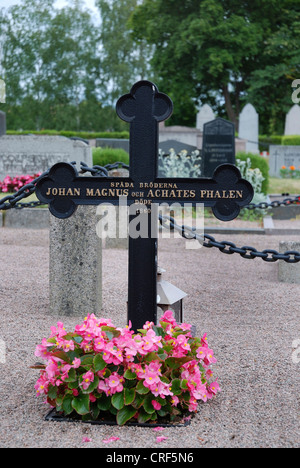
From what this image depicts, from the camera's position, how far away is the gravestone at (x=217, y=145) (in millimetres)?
13859

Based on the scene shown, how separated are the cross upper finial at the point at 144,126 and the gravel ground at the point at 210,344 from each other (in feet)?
4.08

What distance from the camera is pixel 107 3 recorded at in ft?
129

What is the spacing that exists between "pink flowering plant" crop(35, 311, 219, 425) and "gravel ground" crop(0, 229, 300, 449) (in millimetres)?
103

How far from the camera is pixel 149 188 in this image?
10.7 feet

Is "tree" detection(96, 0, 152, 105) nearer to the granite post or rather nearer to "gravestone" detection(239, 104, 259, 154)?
"gravestone" detection(239, 104, 259, 154)

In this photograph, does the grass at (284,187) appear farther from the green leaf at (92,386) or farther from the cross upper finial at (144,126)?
the green leaf at (92,386)

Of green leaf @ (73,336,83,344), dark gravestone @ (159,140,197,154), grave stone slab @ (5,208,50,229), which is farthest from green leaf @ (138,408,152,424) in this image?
dark gravestone @ (159,140,197,154)

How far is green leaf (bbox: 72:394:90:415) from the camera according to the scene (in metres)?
2.88

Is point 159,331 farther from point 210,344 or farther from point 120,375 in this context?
point 210,344

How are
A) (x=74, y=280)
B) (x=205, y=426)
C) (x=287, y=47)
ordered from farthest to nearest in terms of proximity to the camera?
(x=287, y=47) < (x=74, y=280) < (x=205, y=426)
